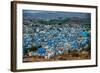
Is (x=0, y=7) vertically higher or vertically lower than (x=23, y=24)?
higher

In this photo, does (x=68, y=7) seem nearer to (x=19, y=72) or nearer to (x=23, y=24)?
(x=23, y=24)

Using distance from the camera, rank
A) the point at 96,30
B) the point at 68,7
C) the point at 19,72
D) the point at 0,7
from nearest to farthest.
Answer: the point at 0,7 < the point at 19,72 < the point at 68,7 < the point at 96,30

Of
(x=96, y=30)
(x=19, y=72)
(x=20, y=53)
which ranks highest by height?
(x=96, y=30)

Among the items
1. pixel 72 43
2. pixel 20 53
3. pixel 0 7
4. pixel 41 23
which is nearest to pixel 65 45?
pixel 72 43

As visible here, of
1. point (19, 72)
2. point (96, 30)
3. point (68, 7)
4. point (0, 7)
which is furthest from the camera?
point (96, 30)

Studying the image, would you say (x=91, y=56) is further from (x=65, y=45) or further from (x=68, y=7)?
(x=68, y=7)

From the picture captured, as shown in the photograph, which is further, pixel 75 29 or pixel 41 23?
pixel 75 29

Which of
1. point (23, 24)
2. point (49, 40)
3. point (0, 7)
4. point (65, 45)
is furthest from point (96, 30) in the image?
point (0, 7)

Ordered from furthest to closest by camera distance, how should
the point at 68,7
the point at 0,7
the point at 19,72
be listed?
1. the point at 68,7
2. the point at 19,72
3. the point at 0,7

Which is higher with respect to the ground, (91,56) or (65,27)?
(65,27)
